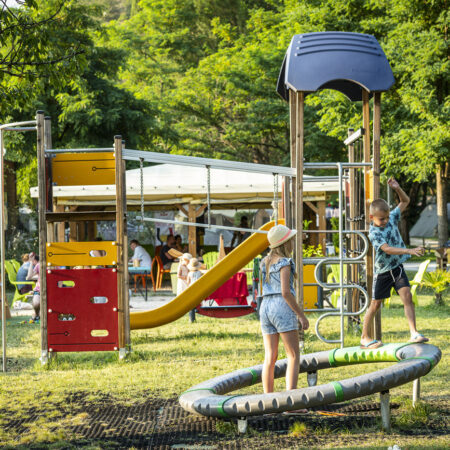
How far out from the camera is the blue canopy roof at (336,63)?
9.11m

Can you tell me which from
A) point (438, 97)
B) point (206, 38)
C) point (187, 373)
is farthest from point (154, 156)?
point (206, 38)

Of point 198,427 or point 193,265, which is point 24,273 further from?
point 198,427

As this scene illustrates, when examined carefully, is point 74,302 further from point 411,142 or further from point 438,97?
point 438,97

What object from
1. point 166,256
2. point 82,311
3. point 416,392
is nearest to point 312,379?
point 416,392

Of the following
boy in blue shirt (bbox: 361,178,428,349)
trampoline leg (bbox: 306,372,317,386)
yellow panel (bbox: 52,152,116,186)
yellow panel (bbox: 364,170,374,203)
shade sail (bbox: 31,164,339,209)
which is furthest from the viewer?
shade sail (bbox: 31,164,339,209)

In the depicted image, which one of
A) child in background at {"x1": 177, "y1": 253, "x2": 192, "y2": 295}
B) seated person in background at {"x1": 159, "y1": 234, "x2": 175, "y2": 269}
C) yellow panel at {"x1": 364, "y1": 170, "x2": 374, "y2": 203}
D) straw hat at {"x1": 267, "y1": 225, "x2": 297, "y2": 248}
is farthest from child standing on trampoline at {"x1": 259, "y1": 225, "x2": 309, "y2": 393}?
seated person in background at {"x1": 159, "y1": 234, "x2": 175, "y2": 269}

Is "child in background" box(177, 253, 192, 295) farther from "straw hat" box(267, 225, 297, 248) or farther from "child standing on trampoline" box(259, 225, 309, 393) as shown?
"straw hat" box(267, 225, 297, 248)

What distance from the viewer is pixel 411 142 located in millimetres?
20125

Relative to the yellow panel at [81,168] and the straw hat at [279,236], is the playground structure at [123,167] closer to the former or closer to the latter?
the yellow panel at [81,168]

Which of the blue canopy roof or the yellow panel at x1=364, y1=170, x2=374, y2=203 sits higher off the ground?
the blue canopy roof

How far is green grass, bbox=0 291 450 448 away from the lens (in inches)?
235

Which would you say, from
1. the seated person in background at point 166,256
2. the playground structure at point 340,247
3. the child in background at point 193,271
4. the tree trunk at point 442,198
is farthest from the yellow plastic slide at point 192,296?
the tree trunk at point 442,198

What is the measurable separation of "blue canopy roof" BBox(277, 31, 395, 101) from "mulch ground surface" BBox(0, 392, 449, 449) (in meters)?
4.37

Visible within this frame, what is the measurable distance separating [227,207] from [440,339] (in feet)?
40.2
